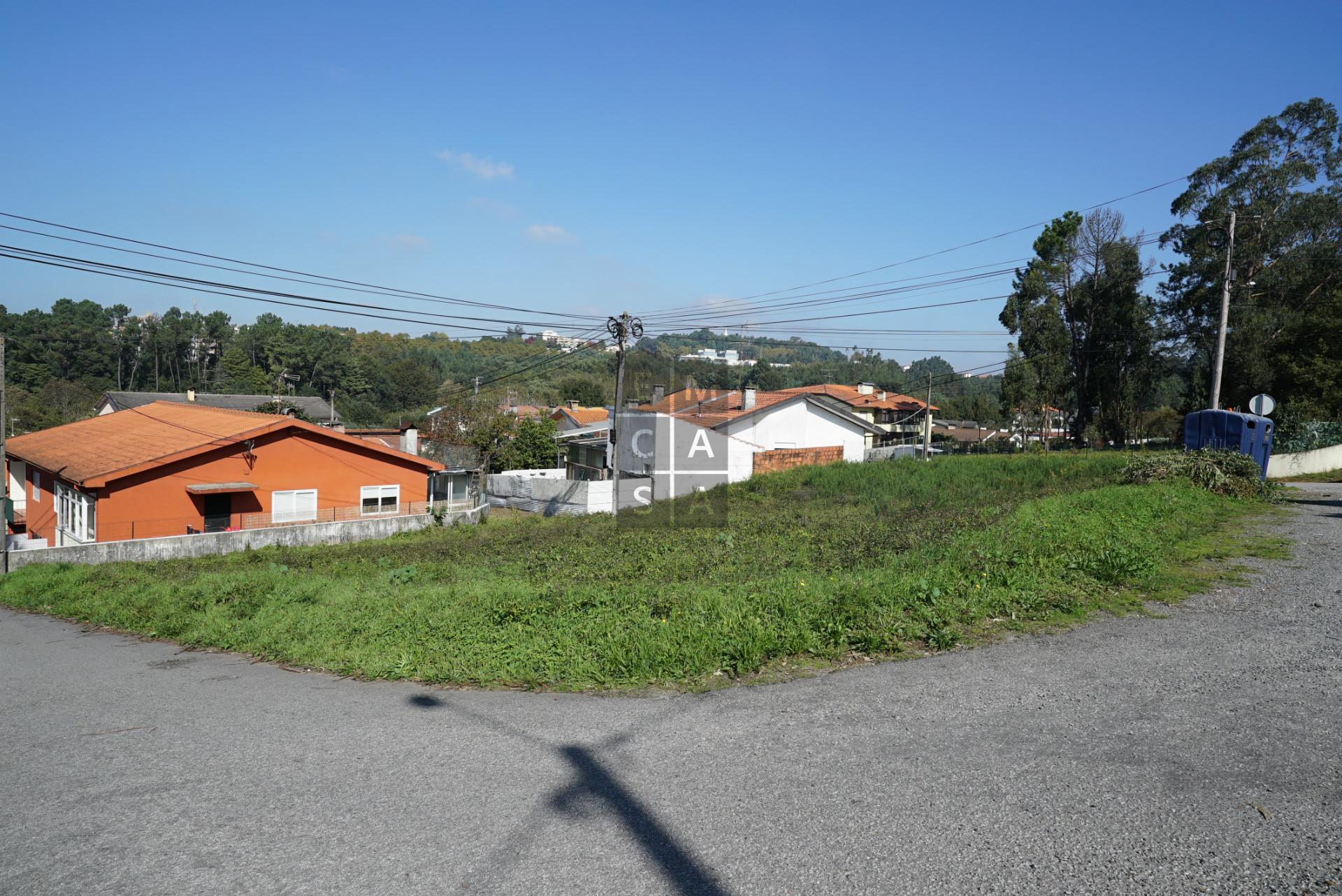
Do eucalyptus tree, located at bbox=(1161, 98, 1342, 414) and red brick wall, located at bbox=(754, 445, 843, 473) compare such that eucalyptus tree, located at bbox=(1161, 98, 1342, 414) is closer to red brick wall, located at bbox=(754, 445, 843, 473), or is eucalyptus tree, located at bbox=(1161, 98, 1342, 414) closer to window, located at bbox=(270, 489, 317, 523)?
red brick wall, located at bbox=(754, 445, 843, 473)

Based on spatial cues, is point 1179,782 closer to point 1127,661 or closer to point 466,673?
point 1127,661

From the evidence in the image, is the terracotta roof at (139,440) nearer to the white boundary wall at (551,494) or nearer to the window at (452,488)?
the window at (452,488)

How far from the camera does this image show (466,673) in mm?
6133

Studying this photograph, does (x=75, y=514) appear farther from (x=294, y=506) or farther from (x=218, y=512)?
(x=294, y=506)

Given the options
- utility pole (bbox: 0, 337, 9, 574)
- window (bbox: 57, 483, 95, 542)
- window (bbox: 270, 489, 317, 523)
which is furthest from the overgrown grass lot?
window (bbox: 270, 489, 317, 523)

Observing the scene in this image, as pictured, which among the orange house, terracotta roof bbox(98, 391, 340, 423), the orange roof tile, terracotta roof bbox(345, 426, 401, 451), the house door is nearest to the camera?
the orange house

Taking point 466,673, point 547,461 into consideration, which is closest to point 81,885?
point 466,673

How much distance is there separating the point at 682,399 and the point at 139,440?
2370cm

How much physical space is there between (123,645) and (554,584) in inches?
206

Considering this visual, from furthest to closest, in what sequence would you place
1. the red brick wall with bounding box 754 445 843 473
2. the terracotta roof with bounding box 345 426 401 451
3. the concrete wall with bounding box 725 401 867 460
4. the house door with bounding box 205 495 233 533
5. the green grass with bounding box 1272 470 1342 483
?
the terracotta roof with bounding box 345 426 401 451
the concrete wall with bounding box 725 401 867 460
the red brick wall with bounding box 754 445 843 473
the house door with bounding box 205 495 233 533
the green grass with bounding box 1272 470 1342 483

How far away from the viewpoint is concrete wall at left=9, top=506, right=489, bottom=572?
17750 mm

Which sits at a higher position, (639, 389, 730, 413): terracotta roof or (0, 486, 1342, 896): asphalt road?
(639, 389, 730, 413): terracotta roof

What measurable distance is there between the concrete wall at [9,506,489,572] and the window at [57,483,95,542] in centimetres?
196

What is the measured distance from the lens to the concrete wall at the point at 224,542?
17750mm
